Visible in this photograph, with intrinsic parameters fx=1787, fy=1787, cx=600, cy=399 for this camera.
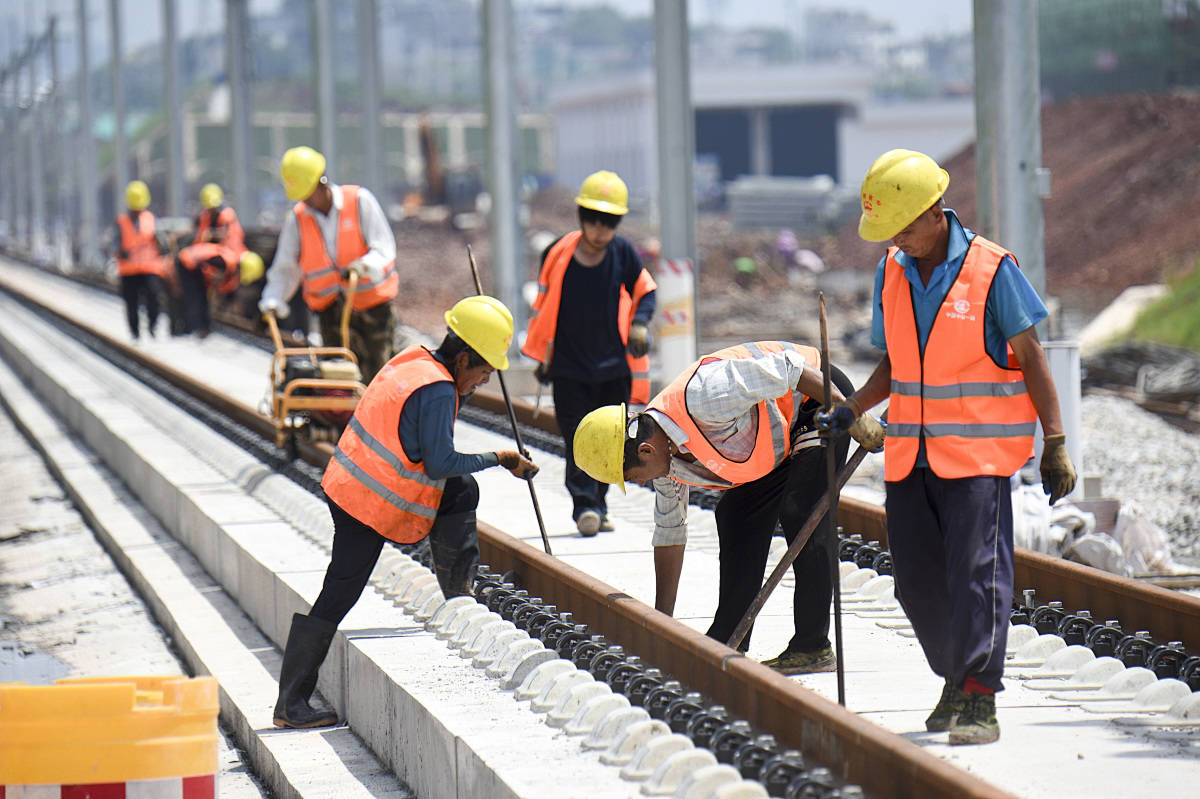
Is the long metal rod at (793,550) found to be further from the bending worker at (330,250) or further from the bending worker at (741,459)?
the bending worker at (330,250)

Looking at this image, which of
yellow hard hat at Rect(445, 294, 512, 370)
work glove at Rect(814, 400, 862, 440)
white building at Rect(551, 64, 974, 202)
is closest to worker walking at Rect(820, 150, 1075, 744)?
work glove at Rect(814, 400, 862, 440)

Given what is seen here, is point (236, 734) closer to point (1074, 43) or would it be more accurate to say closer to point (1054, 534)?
point (1054, 534)

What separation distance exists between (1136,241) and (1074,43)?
26.8 meters

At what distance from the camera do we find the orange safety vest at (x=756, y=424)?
5.94 metres

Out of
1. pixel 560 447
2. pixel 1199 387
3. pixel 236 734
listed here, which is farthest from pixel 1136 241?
pixel 236 734

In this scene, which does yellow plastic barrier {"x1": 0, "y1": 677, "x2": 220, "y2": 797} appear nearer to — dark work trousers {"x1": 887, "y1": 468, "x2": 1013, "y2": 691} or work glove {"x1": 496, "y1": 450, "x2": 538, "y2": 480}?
dark work trousers {"x1": 887, "y1": 468, "x2": 1013, "y2": 691}

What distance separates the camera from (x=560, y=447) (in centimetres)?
1262

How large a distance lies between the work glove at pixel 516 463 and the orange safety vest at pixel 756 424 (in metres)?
1.04

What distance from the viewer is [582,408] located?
373 inches

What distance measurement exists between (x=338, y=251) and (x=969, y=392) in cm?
717

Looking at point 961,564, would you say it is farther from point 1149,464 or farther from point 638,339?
point 1149,464

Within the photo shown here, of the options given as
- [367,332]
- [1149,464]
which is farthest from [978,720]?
[1149,464]

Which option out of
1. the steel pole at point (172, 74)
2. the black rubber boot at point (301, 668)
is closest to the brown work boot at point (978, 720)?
the black rubber boot at point (301, 668)

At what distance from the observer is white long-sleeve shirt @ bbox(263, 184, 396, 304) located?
11703 millimetres
